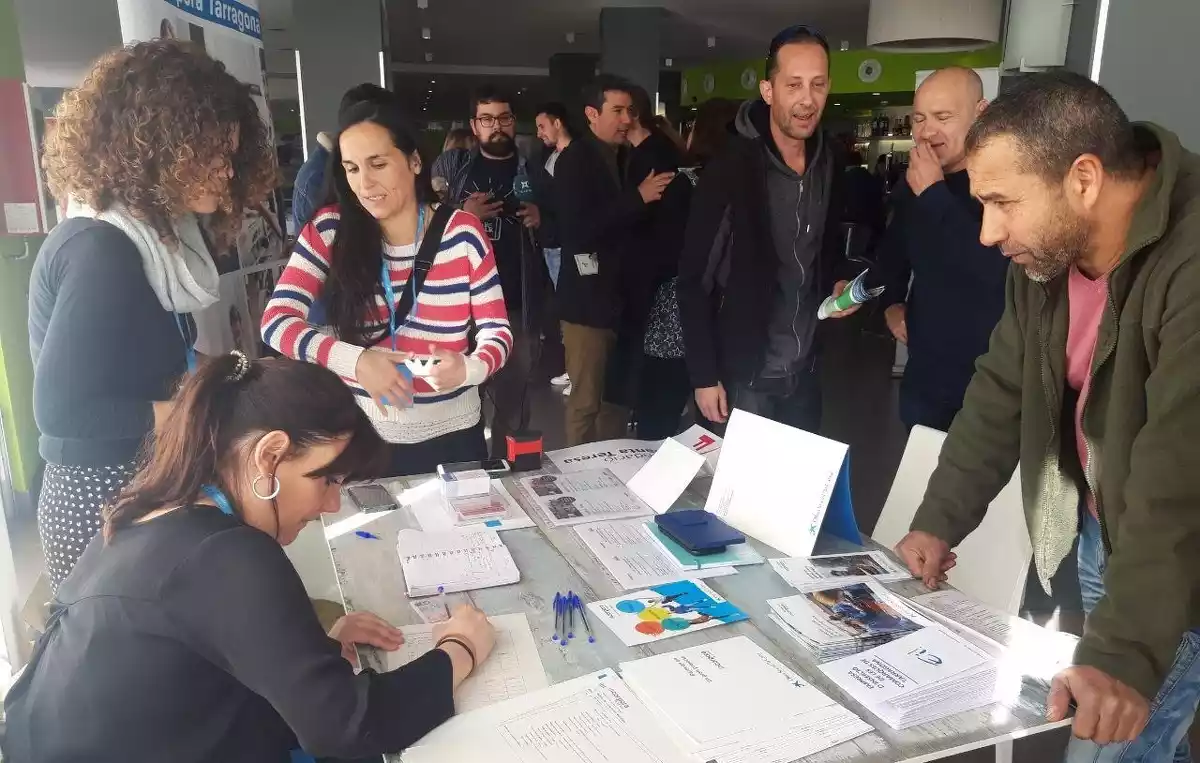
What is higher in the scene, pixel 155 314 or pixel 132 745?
pixel 155 314

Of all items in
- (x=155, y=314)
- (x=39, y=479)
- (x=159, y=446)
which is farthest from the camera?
(x=39, y=479)

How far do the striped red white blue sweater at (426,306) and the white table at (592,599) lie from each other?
0.91ft

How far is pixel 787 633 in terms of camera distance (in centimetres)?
126

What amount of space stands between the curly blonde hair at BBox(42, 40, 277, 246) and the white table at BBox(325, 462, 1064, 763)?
707 mm

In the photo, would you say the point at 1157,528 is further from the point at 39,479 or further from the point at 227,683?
the point at 39,479

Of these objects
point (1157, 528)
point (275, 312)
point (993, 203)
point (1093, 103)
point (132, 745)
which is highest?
point (1093, 103)

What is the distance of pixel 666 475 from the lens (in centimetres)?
177

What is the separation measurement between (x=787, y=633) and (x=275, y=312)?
51.7 inches

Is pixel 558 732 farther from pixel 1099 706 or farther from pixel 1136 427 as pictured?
pixel 1136 427

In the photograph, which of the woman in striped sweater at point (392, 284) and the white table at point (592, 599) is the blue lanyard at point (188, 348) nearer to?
the woman in striped sweater at point (392, 284)

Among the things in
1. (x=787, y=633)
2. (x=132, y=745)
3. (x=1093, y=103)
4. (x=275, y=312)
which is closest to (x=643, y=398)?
(x=275, y=312)

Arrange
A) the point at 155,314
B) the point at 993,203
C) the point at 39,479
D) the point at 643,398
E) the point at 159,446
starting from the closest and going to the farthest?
the point at 159,446 → the point at 993,203 → the point at 155,314 → the point at 39,479 → the point at 643,398

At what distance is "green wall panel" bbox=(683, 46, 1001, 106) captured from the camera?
397 inches

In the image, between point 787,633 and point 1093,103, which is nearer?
point 1093,103
